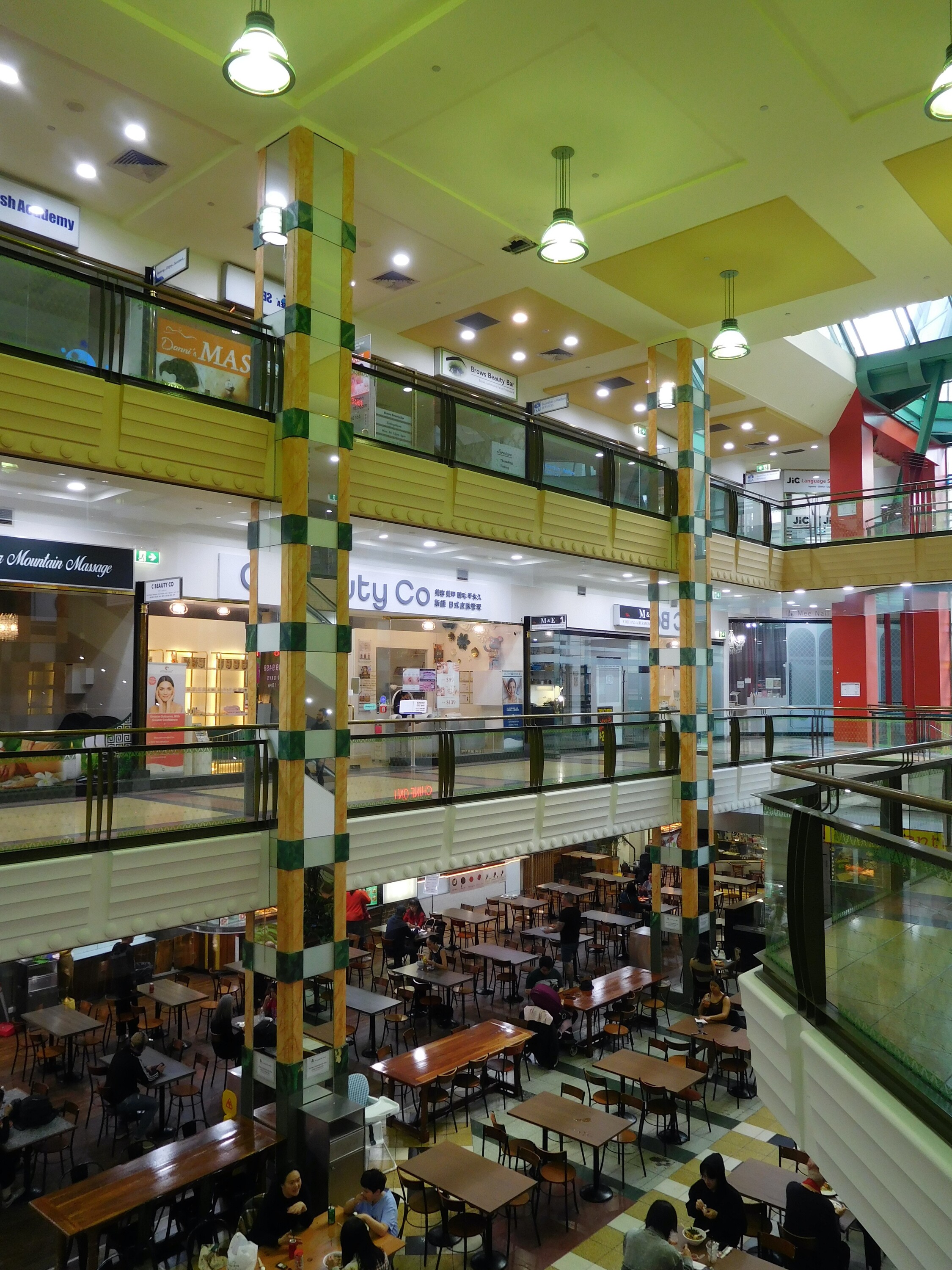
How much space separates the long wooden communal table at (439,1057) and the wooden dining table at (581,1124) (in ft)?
3.26

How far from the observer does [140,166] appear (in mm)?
9422

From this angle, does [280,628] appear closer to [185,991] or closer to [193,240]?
[193,240]

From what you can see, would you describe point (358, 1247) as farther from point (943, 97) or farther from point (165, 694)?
point (943, 97)

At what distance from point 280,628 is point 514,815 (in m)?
4.17

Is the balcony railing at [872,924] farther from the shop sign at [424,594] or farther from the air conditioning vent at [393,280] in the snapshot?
the air conditioning vent at [393,280]

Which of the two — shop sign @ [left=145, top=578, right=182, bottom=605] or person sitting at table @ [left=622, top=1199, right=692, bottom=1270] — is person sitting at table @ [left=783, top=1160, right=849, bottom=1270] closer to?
person sitting at table @ [left=622, top=1199, right=692, bottom=1270]

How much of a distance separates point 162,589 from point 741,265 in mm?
8745

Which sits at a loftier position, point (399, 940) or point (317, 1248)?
point (399, 940)

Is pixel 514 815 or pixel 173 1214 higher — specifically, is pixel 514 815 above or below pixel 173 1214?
above

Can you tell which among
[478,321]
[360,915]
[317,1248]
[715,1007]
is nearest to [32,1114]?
[317,1248]

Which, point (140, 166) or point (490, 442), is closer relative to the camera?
point (140, 166)

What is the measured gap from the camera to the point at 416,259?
11430 millimetres

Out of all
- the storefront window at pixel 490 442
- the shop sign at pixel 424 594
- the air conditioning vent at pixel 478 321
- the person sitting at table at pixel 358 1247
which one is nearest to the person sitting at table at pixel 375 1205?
the person sitting at table at pixel 358 1247

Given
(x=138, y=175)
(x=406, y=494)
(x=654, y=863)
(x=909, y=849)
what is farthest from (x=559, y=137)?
(x=654, y=863)
